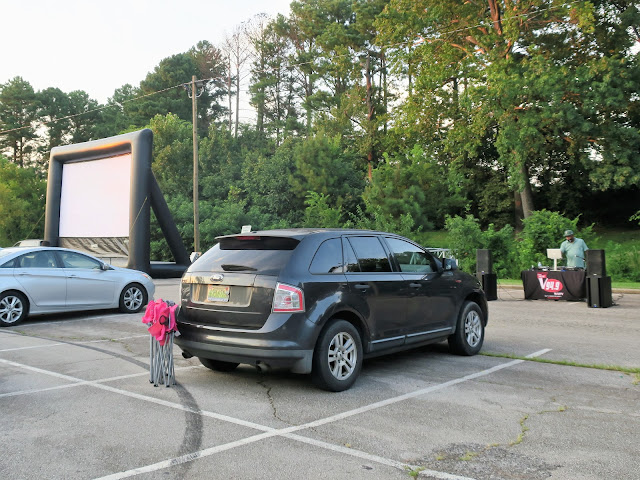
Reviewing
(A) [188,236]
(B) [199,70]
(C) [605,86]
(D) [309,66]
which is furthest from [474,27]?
(B) [199,70]

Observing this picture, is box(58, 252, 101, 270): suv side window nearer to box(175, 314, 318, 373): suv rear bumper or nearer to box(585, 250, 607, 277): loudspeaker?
box(175, 314, 318, 373): suv rear bumper

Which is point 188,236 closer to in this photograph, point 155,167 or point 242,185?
point 242,185

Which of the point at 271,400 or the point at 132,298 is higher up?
the point at 132,298

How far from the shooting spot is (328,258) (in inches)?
249

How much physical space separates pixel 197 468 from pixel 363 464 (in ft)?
3.59

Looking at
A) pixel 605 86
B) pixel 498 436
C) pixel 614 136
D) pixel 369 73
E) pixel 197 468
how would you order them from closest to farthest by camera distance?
pixel 197 468, pixel 498 436, pixel 605 86, pixel 614 136, pixel 369 73

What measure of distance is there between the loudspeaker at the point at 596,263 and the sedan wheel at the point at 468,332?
6993 millimetres

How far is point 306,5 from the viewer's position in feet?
173

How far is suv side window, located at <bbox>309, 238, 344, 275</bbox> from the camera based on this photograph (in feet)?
20.2

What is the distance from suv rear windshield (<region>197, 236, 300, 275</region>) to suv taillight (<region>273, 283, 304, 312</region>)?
215 millimetres

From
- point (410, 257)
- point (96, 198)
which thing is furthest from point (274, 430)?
point (96, 198)

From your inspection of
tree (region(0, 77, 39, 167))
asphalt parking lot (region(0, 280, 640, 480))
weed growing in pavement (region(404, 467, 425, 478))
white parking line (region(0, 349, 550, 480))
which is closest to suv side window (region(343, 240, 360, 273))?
asphalt parking lot (region(0, 280, 640, 480))

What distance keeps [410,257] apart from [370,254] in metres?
0.79

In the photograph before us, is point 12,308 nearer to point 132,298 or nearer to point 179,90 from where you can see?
point 132,298
